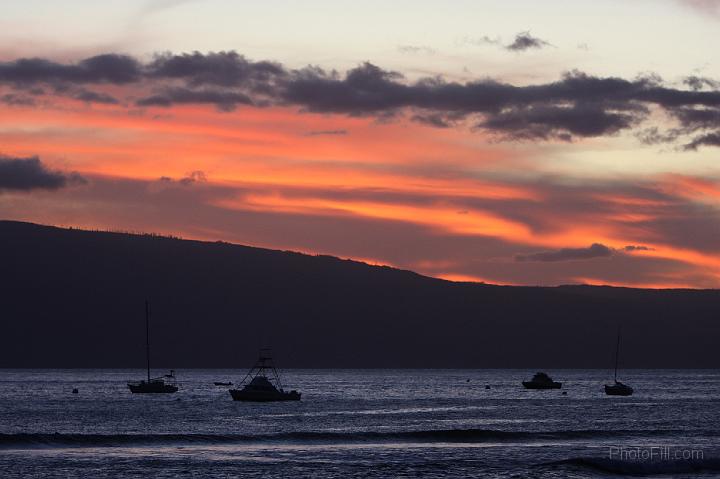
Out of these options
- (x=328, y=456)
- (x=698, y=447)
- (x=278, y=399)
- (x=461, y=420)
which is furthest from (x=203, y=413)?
(x=698, y=447)

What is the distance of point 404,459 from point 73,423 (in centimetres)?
5671

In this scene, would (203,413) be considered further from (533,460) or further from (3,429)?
(533,460)

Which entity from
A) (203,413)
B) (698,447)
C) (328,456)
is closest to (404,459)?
(328,456)

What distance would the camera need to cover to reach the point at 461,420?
13762 centimetres

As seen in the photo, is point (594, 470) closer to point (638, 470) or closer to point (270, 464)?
point (638, 470)

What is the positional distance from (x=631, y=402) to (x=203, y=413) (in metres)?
74.2

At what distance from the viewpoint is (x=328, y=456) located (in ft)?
293

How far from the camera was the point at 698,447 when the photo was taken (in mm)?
95375

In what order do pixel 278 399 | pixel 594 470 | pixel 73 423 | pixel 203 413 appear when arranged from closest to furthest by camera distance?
pixel 594 470, pixel 73 423, pixel 203 413, pixel 278 399

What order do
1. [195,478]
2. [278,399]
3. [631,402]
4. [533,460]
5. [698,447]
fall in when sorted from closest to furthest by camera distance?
1. [195,478]
2. [533,460]
3. [698,447]
4. [278,399]
5. [631,402]

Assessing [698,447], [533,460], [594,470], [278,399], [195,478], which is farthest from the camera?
[278,399]

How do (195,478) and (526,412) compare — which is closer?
(195,478)

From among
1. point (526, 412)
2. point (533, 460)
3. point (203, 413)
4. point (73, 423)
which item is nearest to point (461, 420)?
point (526, 412)

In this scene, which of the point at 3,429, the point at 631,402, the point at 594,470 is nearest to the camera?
the point at 594,470
